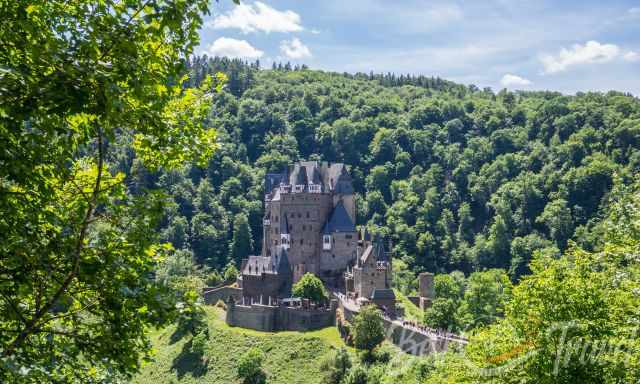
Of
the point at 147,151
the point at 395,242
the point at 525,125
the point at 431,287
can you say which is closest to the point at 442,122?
the point at 525,125

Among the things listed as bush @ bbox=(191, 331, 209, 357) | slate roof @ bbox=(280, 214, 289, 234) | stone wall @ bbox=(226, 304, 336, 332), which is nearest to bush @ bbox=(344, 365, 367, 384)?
stone wall @ bbox=(226, 304, 336, 332)

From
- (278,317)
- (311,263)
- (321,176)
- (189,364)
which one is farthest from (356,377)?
(321,176)

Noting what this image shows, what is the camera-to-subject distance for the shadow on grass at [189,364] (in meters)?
68.0

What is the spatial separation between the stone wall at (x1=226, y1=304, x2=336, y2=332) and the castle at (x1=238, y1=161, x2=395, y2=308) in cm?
263

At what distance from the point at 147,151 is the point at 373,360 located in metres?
47.7

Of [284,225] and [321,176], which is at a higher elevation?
[321,176]

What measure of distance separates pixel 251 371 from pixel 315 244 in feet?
72.6

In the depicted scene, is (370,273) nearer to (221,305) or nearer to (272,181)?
(221,305)

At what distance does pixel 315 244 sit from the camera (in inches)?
3226

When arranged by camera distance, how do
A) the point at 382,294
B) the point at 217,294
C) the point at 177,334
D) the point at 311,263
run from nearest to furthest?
the point at 382,294, the point at 177,334, the point at 311,263, the point at 217,294

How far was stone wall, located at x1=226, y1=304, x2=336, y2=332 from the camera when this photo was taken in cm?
7112

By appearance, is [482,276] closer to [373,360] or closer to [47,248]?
[373,360]

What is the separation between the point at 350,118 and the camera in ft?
611

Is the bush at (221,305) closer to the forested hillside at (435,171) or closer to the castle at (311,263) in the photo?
the castle at (311,263)
